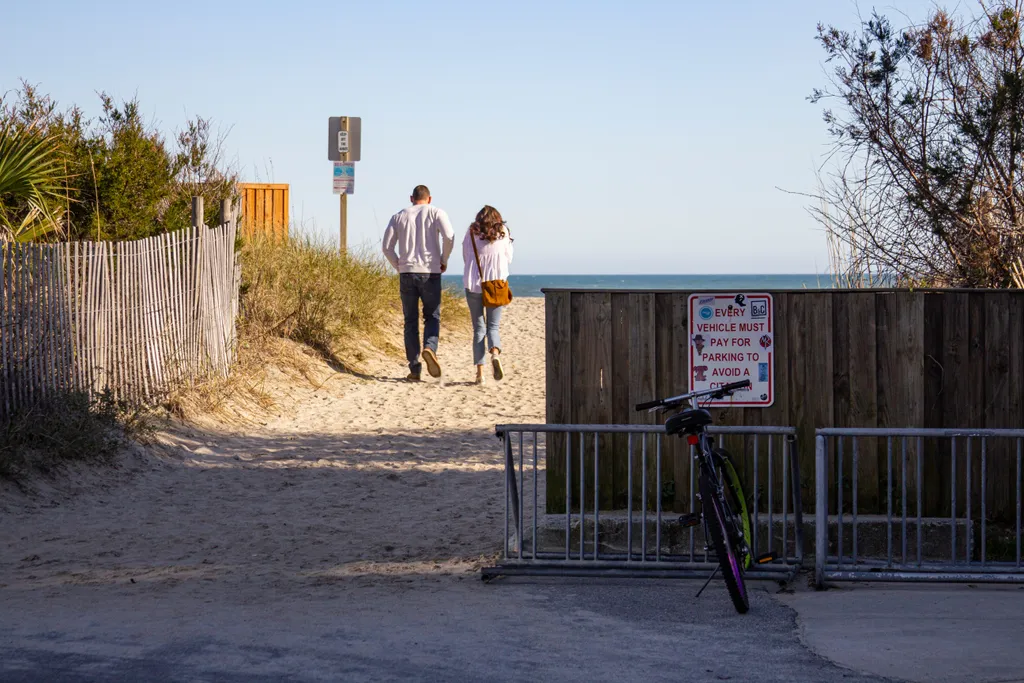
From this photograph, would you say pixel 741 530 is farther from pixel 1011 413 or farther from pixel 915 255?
pixel 915 255

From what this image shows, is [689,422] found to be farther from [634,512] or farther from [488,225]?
[488,225]

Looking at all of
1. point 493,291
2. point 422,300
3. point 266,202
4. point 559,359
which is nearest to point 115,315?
point 422,300

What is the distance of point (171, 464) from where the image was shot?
955 cm

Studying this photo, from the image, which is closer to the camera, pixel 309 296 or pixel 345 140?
pixel 309 296

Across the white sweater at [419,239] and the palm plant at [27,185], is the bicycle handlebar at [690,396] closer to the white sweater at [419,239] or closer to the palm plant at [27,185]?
the palm plant at [27,185]

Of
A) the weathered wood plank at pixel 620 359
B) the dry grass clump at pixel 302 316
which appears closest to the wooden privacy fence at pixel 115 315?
the dry grass clump at pixel 302 316

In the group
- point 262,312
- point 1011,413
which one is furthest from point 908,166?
point 262,312

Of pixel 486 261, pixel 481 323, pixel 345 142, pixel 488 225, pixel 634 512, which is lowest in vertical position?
pixel 634 512

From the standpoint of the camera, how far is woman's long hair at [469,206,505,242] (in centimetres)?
1301

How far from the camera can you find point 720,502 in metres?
5.74

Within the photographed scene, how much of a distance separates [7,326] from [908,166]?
685 centimetres

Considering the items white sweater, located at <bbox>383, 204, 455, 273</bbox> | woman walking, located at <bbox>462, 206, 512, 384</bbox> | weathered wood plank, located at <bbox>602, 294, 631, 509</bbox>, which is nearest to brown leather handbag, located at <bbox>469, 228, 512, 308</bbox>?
woman walking, located at <bbox>462, 206, 512, 384</bbox>

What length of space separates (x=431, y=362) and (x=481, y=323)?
905 millimetres

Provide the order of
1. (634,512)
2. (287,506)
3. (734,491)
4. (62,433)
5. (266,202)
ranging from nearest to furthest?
(734,491) < (634,512) < (287,506) < (62,433) < (266,202)
